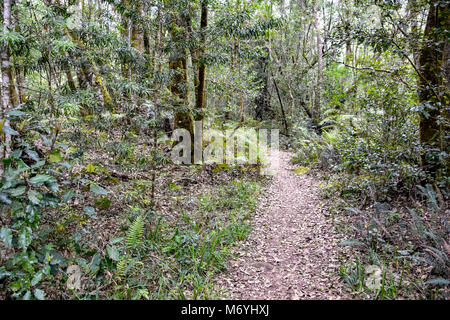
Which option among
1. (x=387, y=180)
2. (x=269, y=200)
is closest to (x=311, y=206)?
(x=269, y=200)

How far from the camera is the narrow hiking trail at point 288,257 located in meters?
3.56

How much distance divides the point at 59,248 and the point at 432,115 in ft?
21.7

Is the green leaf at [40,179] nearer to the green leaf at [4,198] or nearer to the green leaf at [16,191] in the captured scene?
the green leaf at [16,191]

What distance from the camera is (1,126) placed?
95.2 inches

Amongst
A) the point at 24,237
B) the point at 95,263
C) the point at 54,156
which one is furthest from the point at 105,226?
the point at 24,237

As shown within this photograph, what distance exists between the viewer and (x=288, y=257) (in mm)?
4395

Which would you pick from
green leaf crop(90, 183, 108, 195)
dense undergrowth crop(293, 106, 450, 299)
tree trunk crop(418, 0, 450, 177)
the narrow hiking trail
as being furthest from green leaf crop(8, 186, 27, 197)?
tree trunk crop(418, 0, 450, 177)

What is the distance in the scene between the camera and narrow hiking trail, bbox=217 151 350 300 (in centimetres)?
356

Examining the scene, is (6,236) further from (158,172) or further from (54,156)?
(158,172)

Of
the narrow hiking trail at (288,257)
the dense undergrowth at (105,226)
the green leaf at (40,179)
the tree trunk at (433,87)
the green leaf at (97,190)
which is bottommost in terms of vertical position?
the narrow hiking trail at (288,257)

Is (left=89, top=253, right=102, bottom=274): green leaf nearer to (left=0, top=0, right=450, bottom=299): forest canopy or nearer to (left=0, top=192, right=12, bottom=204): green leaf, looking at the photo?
(left=0, top=0, right=450, bottom=299): forest canopy

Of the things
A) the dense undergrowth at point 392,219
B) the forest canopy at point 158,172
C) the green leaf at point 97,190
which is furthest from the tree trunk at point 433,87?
the green leaf at point 97,190

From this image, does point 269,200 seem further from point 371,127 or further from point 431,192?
point 431,192

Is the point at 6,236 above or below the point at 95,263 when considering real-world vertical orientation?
above
